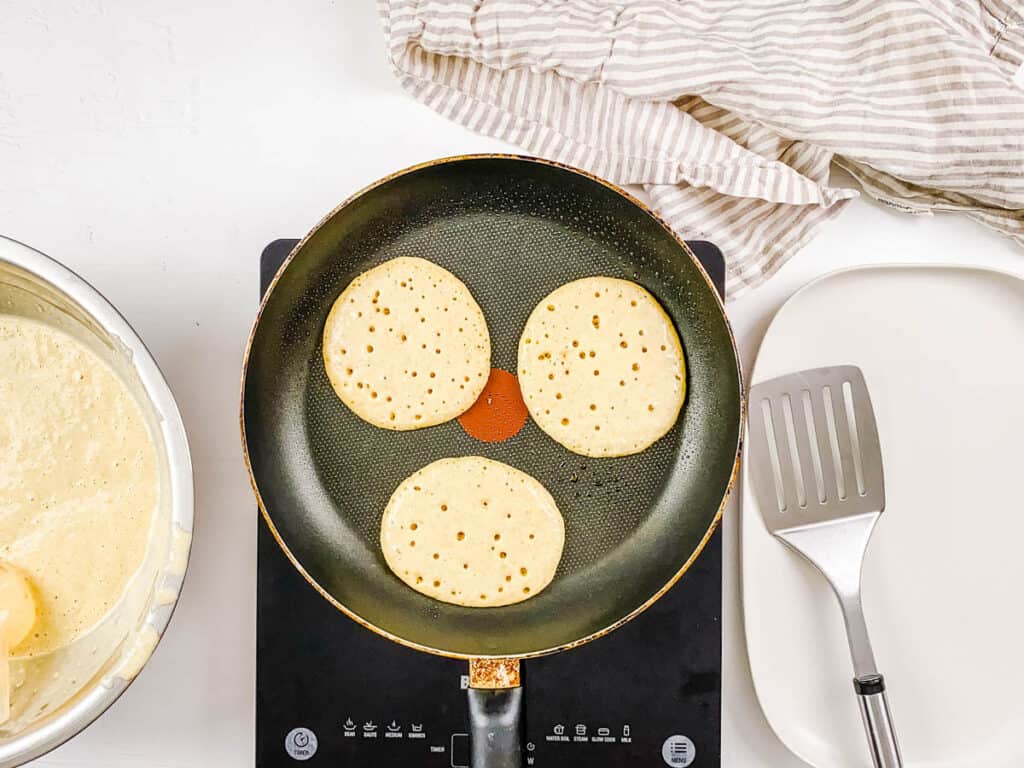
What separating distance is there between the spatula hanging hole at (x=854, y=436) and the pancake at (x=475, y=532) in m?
0.26

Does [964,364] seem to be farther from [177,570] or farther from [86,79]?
[86,79]

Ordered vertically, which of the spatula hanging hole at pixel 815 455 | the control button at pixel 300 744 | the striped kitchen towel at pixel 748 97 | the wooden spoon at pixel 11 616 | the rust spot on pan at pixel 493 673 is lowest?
the control button at pixel 300 744

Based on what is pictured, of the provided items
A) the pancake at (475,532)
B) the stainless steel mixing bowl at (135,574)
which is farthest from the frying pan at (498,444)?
the stainless steel mixing bowl at (135,574)

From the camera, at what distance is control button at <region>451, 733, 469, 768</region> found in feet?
2.43

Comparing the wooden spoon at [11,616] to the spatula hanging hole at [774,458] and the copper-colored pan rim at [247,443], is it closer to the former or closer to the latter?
the copper-colored pan rim at [247,443]

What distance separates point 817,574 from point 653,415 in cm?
20

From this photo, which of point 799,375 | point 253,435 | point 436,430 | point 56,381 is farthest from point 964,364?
point 56,381

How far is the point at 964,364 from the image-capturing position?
0.77 m

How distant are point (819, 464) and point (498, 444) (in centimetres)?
28

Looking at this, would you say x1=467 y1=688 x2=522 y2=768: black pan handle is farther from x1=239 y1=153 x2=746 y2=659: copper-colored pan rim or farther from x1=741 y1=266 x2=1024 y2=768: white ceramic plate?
x1=741 y1=266 x2=1024 y2=768: white ceramic plate

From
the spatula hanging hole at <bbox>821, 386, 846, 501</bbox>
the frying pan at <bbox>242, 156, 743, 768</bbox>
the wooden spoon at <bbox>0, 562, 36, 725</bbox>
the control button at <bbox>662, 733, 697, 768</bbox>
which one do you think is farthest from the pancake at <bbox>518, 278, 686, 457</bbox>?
the wooden spoon at <bbox>0, 562, 36, 725</bbox>

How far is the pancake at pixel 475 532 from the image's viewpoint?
75 centimetres

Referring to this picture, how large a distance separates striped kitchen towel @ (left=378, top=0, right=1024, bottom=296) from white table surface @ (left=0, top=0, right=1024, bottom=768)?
0.13 ft

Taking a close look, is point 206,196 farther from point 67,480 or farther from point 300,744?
point 300,744
